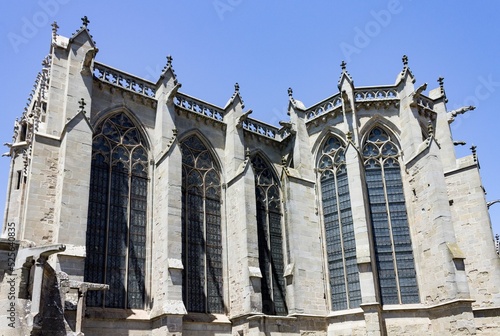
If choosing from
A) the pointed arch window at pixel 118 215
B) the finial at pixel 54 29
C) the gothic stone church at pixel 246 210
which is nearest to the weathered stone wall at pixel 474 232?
the gothic stone church at pixel 246 210

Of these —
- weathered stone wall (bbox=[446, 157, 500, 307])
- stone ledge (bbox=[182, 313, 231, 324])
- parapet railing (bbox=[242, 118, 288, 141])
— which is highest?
parapet railing (bbox=[242, 118, 288, 141])

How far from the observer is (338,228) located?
19984 millimetres

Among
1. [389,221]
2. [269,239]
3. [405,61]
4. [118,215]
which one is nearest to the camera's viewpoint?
[118,215]

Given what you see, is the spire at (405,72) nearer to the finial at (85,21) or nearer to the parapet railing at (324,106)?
the parapet railing at (324,106)

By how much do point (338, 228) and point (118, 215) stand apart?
895 centimetres

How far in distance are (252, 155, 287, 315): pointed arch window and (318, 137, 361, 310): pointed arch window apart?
211 centimetres

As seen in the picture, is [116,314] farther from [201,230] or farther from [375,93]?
[375,93]

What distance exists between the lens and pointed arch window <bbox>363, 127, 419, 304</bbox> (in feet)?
60.3

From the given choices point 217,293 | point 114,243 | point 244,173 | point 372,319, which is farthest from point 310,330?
point 114,243

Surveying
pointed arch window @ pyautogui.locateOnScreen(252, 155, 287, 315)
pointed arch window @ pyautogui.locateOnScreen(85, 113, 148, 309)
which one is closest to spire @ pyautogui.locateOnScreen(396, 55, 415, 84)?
pointed arch window @ pyautogui.locateOnScreen(252, 155, 287, 315)

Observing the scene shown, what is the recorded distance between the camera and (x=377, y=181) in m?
20.0

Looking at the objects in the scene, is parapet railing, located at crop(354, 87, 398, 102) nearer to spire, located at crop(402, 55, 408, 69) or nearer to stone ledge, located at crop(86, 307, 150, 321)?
spire, located at crop(402, 55, 408, 69)

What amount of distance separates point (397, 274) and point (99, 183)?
1172cm

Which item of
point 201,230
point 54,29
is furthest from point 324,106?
point 54,29
